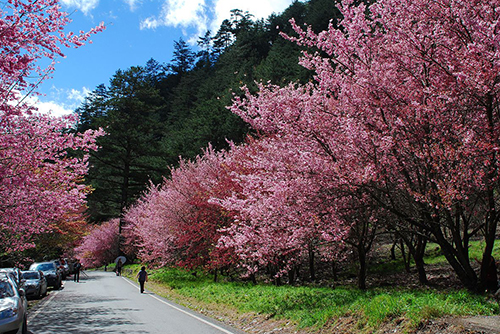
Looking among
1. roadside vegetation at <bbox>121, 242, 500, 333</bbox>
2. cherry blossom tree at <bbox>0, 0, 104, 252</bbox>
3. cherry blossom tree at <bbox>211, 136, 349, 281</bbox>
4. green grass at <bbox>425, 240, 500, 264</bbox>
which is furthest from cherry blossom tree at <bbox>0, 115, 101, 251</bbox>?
green grass at <bbox>425, 240, 500, 264</bbox>

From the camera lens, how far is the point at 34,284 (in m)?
17.3

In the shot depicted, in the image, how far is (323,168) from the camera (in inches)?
340

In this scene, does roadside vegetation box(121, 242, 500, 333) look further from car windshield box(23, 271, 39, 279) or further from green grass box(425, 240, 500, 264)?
car windshield box(23, 271, 39, 279)

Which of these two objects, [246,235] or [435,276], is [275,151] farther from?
[435,276]

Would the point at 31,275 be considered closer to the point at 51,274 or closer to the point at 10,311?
the point at 51,274

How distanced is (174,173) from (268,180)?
15417 mm

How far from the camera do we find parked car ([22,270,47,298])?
17.1 metres

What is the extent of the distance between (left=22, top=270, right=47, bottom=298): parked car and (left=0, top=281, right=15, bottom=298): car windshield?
987 centimetres

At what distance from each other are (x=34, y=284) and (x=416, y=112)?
57.3ft

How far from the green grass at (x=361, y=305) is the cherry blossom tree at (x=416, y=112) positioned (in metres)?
1.57

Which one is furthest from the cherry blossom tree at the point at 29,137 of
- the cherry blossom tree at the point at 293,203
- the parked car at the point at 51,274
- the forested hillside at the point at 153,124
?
the forested hillside at the point at 153,124

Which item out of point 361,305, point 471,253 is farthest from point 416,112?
point 471,253

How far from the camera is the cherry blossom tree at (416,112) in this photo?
22.4ft

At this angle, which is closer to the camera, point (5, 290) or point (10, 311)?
point (10, 311)
